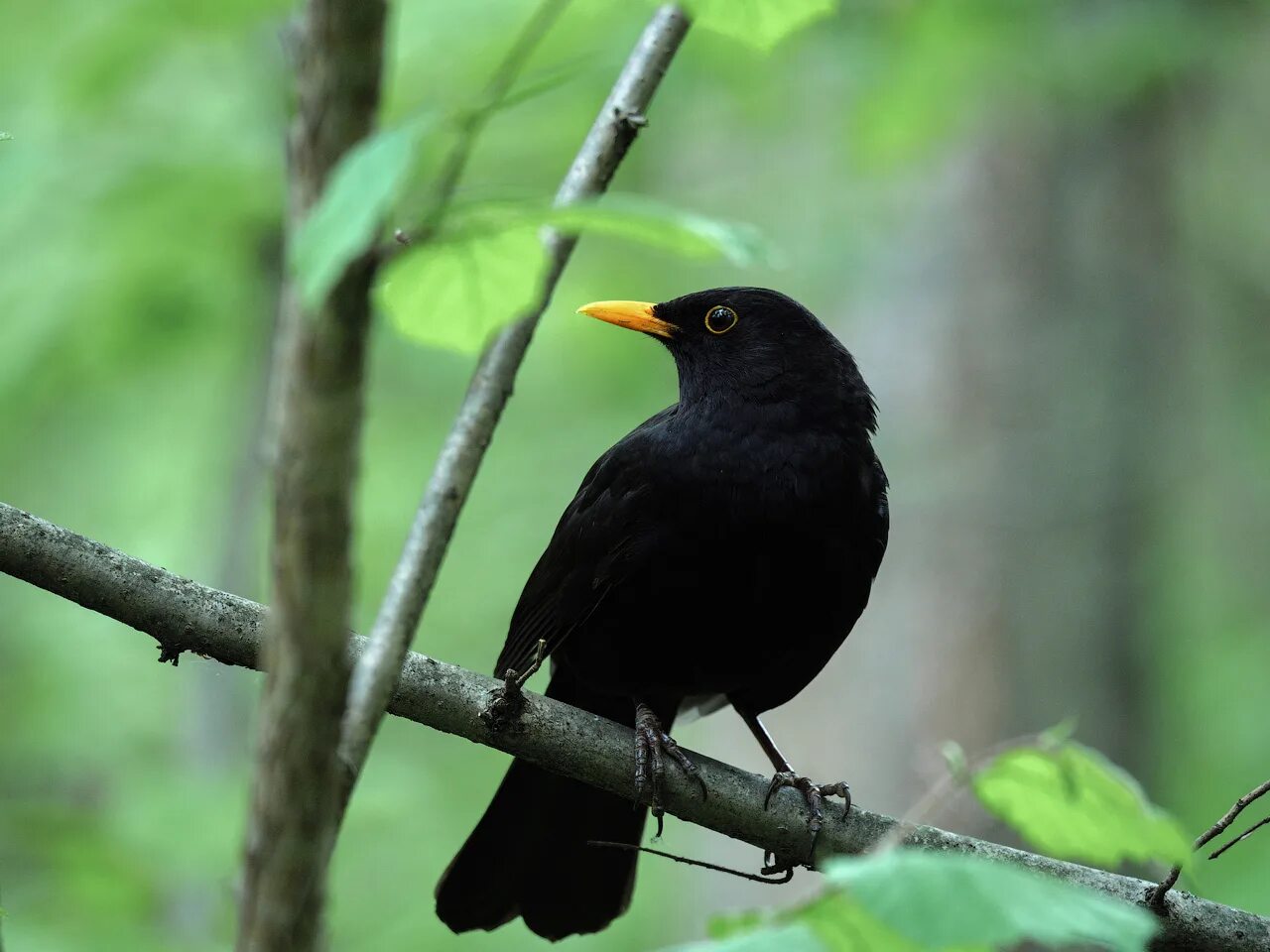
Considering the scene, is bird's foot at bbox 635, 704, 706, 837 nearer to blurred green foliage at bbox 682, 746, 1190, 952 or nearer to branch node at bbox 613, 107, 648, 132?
blurred green foliage at bbox 682, 746, 1190, 952

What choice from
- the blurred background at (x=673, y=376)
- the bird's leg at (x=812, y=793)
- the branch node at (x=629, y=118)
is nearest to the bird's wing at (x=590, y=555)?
the bird's leg at (x=812, y=793)

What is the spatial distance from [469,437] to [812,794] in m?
1.36

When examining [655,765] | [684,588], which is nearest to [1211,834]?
[655,765]

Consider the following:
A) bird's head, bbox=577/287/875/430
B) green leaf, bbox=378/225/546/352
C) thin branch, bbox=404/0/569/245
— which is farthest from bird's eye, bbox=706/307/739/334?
thin branch, bbox=404/0/569/245

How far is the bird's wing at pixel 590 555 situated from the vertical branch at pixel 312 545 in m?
2.29

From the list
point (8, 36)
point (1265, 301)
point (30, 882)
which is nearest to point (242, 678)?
point (30, 882)

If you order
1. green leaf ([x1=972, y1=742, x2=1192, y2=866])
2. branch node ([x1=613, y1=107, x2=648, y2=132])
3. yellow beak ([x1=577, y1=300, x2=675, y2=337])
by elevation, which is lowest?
green leaf ([x1=972, y1=742, x2=1192, y2=866])

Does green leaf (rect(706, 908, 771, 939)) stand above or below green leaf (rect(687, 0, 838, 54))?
below

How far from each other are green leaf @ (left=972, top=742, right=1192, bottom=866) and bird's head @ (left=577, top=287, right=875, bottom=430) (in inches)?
71.3

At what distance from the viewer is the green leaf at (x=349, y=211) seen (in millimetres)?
1062

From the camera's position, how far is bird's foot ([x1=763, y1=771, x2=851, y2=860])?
9.49 feet

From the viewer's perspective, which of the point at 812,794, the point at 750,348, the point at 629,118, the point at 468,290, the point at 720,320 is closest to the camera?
the point at 468,290

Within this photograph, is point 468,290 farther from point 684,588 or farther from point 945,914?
point 684,588

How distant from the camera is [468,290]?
1.56 m
